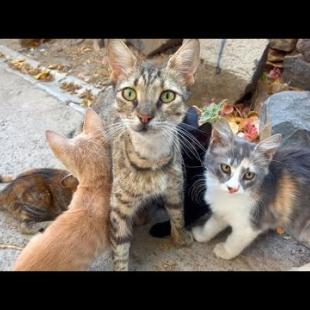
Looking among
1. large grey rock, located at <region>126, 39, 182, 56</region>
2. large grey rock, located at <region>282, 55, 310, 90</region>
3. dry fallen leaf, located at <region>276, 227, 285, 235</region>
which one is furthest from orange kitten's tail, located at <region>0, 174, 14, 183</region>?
large grey rock, located at <region>282, 55, 310, 90</region>

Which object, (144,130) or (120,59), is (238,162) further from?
(120,59)

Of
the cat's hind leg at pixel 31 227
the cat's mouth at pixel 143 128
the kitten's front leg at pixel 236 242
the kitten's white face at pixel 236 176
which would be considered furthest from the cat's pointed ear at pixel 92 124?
the kitten's front leg at pixel 236 242

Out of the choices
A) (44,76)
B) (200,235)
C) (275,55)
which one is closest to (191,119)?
(200,235)

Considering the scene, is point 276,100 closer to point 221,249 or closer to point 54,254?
point 221,249

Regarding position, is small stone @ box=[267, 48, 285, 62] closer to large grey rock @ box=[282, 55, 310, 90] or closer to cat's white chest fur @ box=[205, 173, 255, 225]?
large grey rock @ box=[282, 55, 310, 90]

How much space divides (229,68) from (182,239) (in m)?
1.81

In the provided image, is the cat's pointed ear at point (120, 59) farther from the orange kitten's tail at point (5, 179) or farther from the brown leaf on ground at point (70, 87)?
the brown leaf on ground at point (70, 87)

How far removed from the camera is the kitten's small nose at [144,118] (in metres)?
1.95

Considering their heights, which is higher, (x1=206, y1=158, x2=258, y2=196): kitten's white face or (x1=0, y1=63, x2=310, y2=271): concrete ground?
(x1=206, y1=158, x2=258, y2=196): kitten's white face

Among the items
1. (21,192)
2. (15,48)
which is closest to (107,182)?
(21,192)

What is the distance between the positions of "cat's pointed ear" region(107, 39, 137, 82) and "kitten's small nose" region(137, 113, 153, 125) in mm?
322

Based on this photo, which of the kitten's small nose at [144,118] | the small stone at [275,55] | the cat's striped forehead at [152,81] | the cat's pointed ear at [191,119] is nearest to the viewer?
the kitten's small nose at [144,118]

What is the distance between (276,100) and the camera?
3141 millimetres

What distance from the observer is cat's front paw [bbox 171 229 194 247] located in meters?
2.53
